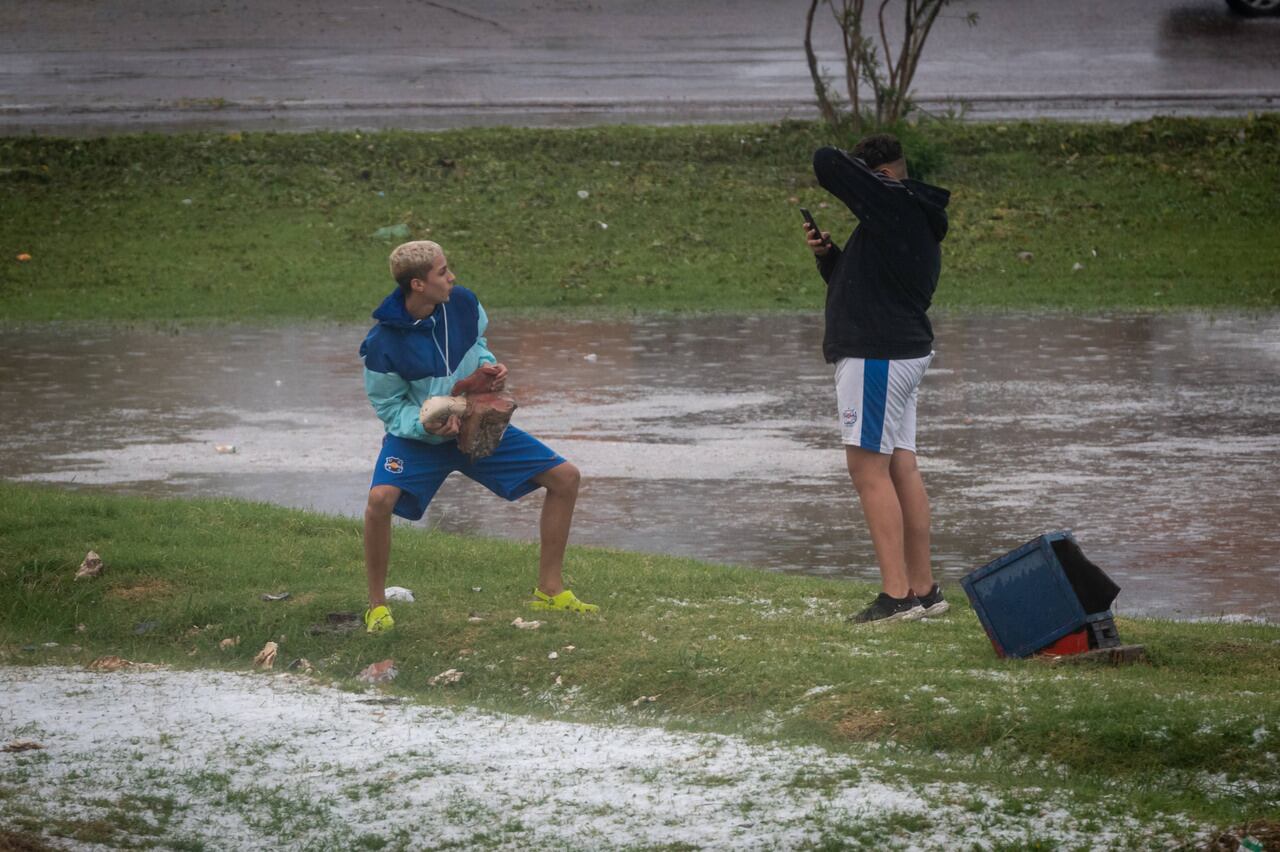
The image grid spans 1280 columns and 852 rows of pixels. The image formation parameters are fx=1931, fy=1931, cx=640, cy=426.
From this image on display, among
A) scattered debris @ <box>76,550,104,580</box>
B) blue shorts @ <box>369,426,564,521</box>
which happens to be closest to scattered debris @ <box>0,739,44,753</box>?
blue shorts @ <box>369,426,564,521</box>

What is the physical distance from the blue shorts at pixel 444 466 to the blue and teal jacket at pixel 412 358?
0.25 feet

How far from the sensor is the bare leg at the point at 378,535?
22.6ft

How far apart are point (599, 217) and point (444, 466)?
31.6 feet

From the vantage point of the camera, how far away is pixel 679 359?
13016mm

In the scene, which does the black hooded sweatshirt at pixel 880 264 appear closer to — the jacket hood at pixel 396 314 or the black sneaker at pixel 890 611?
the black sneaker at pixel 890 611

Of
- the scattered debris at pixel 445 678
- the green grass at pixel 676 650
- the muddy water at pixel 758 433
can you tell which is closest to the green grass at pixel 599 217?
the muddy water at pixel 758 433

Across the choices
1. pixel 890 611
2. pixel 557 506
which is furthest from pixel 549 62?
pixel 890 611

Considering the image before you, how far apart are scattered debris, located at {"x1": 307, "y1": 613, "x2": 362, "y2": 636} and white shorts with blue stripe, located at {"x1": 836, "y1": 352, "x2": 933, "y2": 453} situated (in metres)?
1.93

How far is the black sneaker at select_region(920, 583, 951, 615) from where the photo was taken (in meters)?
7.15

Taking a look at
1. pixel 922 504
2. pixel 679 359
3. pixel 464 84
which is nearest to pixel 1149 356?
pixel 679 359

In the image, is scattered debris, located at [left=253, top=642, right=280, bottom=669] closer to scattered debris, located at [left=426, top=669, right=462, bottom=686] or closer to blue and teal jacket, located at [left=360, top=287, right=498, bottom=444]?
scattered debris, located at [left=426, top=669, right=462, bottom=686]

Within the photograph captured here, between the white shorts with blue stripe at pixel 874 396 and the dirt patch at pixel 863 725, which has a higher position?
the white shorts with blue stripe at pixel 874 396

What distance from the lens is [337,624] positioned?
713 centimetres

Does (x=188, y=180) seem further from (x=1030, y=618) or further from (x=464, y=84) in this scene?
(x=1030, y=618)
